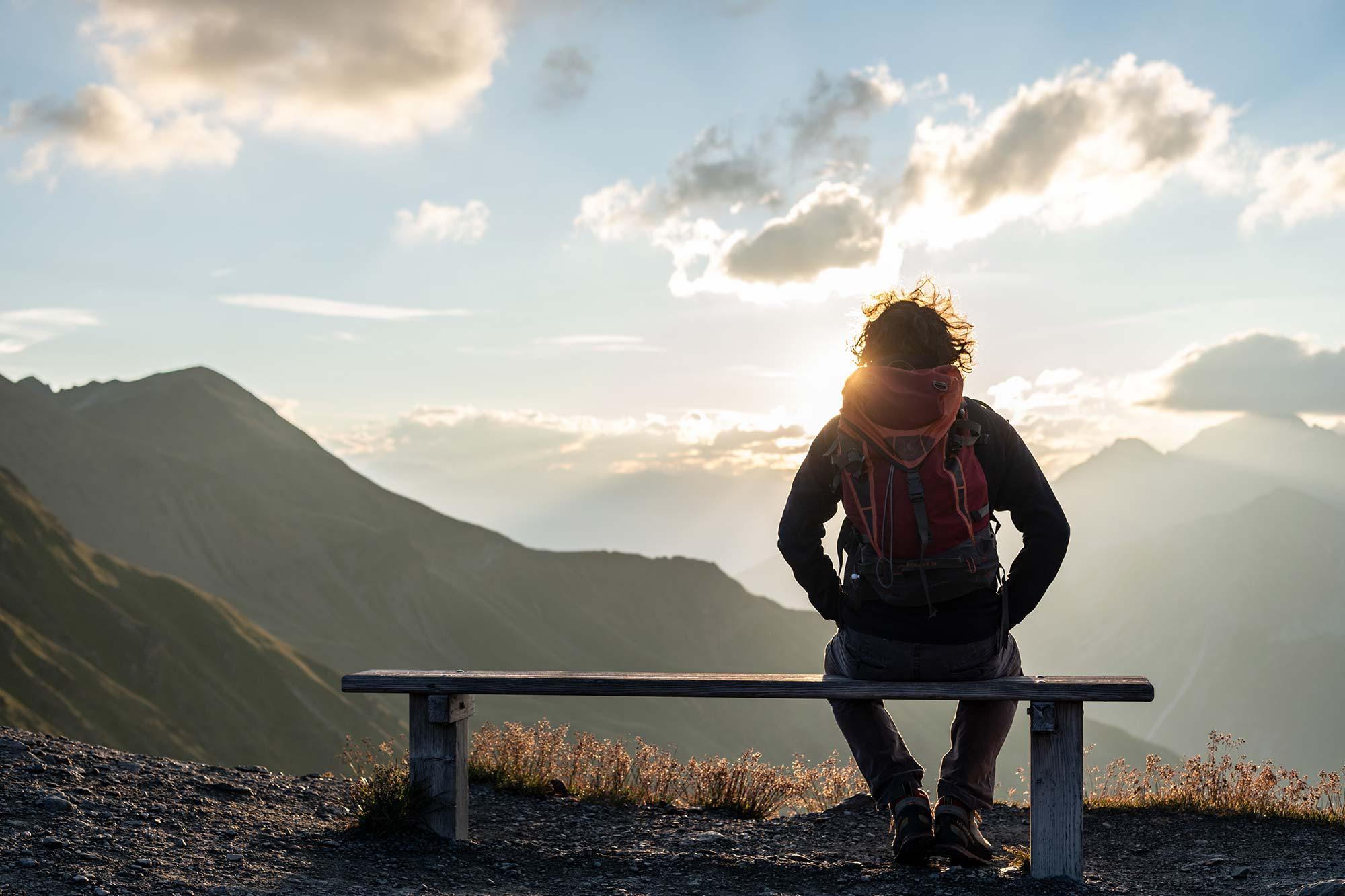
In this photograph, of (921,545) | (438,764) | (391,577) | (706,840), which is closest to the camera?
(921,545)

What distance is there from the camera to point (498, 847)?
509cm

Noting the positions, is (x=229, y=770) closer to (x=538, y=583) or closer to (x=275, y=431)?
(x=538, y=583)

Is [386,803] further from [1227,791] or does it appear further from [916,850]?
[1227,791]

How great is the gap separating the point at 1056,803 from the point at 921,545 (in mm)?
1390

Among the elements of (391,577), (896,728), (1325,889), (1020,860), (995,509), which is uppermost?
(995,509)

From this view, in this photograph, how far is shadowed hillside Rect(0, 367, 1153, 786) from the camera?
119 meters

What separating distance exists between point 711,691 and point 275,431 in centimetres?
17362

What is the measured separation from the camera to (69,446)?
12375cm

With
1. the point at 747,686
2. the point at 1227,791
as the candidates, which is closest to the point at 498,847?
the point at 747,686

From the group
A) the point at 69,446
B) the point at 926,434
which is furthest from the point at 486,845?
the point at 69,446

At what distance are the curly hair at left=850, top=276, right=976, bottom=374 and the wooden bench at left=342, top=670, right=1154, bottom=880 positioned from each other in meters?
1.35

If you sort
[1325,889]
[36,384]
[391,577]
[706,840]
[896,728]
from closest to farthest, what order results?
[1325,889] → [896,728] → [706,840] → [391,577] → [36,384]

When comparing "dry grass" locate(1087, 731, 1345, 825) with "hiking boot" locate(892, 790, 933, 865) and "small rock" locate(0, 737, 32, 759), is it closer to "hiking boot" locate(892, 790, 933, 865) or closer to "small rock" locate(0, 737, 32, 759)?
"hiking boot" locate(892, 790, 933, 865)

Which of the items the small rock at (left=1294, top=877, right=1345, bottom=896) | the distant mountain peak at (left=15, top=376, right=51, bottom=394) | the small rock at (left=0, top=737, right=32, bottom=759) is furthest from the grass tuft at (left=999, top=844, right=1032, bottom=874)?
the distant mountain peak at (left=15, top=376, right=51, bottom=394)
